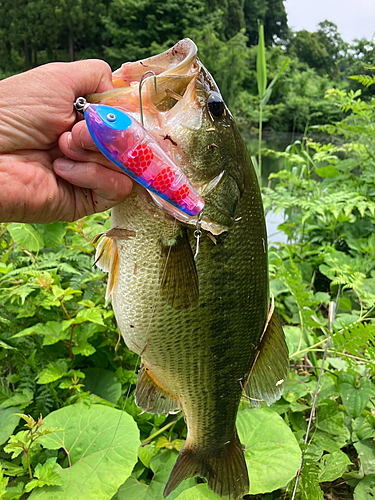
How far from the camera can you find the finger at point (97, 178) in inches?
39.9

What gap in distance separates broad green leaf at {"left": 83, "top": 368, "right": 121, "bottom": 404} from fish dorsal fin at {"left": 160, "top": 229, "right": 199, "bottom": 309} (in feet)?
3.19

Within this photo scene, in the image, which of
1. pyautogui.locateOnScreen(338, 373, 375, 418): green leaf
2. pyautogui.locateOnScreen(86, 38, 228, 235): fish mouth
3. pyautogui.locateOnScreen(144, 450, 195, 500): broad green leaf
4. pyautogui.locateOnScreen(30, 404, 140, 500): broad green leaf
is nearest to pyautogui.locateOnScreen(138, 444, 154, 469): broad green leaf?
pyautogui.locateOnScreen(144, 450, 195, 500): broad green leaf

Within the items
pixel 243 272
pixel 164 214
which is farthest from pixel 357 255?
pixel 164 214

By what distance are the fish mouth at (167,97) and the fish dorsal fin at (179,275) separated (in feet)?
0.32

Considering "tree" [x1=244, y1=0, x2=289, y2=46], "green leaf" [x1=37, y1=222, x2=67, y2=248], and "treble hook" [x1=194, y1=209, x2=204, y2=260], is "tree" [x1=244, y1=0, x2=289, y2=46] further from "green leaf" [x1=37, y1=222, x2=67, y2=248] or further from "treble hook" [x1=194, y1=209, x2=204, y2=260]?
"treble hook" [x1=194, y1=209, x2=204, y2=260]

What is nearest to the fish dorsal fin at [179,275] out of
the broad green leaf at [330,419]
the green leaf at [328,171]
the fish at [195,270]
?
the fish at [195,270]

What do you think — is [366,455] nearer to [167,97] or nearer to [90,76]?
[167,97]

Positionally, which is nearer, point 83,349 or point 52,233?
point 83,349

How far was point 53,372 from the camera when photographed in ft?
5.22

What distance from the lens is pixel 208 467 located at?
1362 mm

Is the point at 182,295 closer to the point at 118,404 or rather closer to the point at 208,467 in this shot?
the point at 208,467

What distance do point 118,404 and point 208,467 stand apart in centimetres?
66

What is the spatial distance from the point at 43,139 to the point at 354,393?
186 centimetres

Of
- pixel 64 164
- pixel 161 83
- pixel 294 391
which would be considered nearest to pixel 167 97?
pixel 161 83
